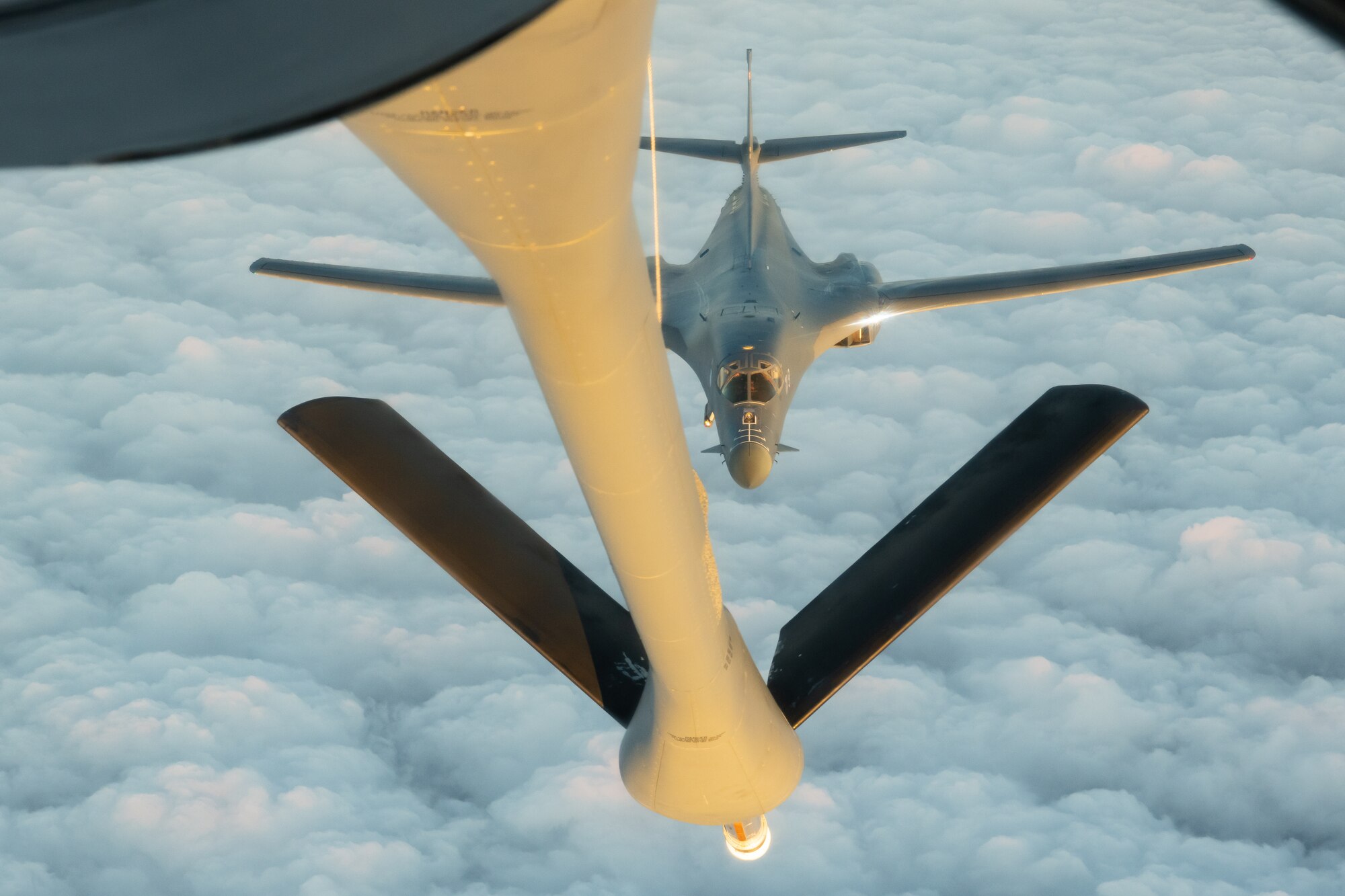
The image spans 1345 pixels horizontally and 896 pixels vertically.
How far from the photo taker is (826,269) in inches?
1176

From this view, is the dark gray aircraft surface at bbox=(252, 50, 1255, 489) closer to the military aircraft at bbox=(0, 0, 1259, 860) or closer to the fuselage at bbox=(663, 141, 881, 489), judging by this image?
the fuselage at bbox=(663, 141, 881, 489)

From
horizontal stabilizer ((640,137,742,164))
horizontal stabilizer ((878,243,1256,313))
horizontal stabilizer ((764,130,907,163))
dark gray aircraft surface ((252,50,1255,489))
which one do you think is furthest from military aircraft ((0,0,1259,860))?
horizontal stabilizer ((640,137,742,164))

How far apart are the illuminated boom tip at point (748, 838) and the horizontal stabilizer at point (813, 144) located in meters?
18.9

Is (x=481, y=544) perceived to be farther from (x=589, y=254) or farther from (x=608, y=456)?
(x=589, y=254)

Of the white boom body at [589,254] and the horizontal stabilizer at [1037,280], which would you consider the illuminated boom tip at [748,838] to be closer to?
the white boom body at [589,254]

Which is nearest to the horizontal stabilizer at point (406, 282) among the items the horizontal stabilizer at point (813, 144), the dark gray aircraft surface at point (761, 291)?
the dark gray aircraft surface at point (761, 291)

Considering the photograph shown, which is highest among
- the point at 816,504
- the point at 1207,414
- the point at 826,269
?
the point at 1207,414

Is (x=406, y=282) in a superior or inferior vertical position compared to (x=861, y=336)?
inferior

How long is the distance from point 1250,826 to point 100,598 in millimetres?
81293

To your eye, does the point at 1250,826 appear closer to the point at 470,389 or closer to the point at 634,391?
the point at 470,389

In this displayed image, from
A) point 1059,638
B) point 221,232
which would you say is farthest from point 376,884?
point 221,232

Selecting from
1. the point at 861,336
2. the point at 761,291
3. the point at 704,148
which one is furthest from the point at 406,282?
the point at 861,336

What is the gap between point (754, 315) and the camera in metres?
25.9

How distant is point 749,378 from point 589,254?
1939 centimetres
